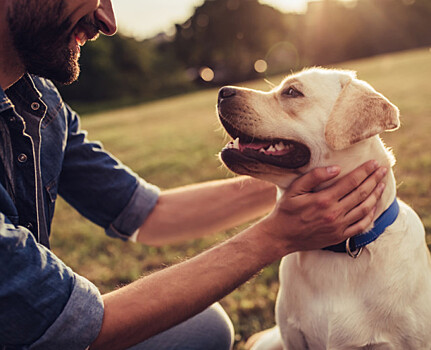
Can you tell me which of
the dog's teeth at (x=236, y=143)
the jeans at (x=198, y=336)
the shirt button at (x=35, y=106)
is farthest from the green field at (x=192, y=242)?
the shirt button at (x=35, y=106)

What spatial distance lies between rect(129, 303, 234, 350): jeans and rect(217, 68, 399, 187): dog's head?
1024mm

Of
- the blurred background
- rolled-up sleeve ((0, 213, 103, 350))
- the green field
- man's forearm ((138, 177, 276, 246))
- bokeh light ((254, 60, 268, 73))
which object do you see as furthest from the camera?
bokeh light ((254, 60, 268, 73))

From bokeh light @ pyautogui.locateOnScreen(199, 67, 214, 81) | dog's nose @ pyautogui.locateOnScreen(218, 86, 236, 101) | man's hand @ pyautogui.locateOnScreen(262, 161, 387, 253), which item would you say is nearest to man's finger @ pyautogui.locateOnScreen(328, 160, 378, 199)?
man's hand @ pyautogui.locateOnScreen(262, 161, 387, 253)

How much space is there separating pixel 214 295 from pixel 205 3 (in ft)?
171

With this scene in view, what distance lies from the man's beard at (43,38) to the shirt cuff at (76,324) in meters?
1.17

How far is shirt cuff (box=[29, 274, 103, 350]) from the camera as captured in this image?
1.64 metres

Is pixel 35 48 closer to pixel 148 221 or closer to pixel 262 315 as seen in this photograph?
pixel 148 221

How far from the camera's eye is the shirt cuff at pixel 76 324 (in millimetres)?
1644

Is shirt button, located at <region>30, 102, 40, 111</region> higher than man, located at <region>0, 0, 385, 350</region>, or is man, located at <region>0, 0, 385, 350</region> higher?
shirt button, located at <region>30, 102, 40, 111</region>

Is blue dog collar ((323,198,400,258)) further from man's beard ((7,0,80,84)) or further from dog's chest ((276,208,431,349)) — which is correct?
man's beard ((7,0,80,84))

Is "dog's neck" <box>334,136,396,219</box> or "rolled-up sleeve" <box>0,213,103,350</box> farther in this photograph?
"dog's neck" <box>334,136,396,219</box>

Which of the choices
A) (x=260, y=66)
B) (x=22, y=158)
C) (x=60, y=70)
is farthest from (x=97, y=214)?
(x=260, y=66)

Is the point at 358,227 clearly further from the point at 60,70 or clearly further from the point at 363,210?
the point at 60,70

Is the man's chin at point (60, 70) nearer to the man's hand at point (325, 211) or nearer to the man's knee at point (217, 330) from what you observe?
the man's hand at point (325, 211)
